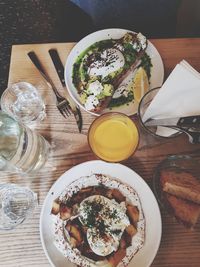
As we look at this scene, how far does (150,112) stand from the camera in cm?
109

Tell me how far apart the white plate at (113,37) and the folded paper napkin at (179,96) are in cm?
14

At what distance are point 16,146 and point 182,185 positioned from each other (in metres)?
0.47

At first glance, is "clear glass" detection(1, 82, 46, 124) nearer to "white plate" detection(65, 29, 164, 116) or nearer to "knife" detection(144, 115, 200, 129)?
"white plate" detection(65, 29, 164, 116)

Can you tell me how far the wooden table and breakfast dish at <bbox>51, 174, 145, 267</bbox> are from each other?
0.08m

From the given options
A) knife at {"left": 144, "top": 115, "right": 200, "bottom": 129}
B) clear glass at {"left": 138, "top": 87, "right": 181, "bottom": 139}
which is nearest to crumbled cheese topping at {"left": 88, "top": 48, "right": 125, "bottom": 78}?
clear glass at {"left": 138, "top": 87, "right": 181, "bottom": 139}

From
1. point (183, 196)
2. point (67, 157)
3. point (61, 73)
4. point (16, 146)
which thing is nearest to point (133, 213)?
point (183, 196)

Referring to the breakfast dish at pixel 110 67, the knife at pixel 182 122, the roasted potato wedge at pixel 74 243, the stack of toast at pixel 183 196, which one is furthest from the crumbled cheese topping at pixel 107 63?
the roasted potato wedge at pixel 74 243

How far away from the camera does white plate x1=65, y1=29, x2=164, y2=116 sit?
123 cm

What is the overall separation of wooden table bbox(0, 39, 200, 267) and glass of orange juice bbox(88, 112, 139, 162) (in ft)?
0.17

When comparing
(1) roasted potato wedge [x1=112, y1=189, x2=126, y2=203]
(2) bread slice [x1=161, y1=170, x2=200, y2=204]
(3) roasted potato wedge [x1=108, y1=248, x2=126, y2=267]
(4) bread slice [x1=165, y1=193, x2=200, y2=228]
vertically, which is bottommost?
(3) roasted potato wedge [x1=108, y1=248, x2=126, y2=267]

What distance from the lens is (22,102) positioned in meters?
1.29

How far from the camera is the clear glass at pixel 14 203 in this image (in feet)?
3.74

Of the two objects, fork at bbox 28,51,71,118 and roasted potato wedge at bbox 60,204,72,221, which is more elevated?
fork at bbox 28,51,71,118

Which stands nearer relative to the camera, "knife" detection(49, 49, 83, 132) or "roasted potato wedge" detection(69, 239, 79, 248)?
"roasted potato wedge" detection(69, 239, 79, 248)
